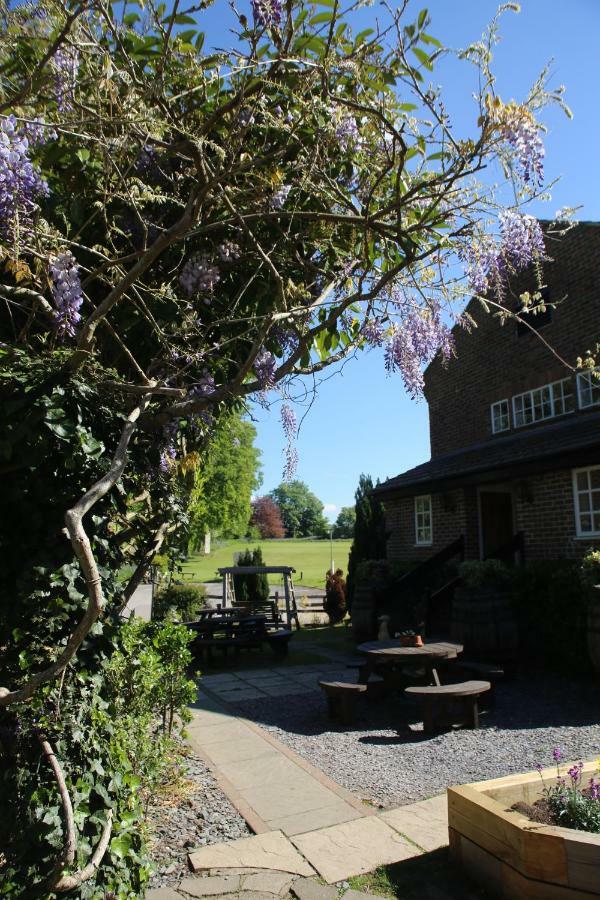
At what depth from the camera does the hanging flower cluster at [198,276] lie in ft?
12.6

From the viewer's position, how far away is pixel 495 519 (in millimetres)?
12984

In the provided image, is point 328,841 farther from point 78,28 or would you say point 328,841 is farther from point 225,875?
point 78,28

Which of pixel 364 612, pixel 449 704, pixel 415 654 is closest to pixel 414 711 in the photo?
pixel 449 704

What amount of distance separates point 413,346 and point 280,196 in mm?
1939

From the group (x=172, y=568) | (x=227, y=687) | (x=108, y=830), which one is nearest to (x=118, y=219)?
(x=172, y=568)

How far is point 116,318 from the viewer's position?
3.71 metres

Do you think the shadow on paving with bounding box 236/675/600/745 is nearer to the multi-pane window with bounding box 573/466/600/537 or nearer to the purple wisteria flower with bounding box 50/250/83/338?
the multi-pane window with bounding box 573/466/600/537

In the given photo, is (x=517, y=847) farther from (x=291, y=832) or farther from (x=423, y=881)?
(x=291, y=832)

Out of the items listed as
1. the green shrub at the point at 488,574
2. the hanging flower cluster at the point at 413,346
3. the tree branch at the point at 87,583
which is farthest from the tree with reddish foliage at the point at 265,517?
the tree branch at the point at 87,583

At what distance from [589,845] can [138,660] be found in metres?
2.96

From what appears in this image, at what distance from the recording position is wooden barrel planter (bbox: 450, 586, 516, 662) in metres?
8.50

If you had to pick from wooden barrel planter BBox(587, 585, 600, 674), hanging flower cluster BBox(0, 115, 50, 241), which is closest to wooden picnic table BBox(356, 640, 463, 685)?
wooden barrel planter BBox(587, 585, 600, 674)

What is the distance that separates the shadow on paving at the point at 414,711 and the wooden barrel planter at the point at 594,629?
0.47 meters

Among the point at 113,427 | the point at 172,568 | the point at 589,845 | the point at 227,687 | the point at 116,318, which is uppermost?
the point at 116,318
